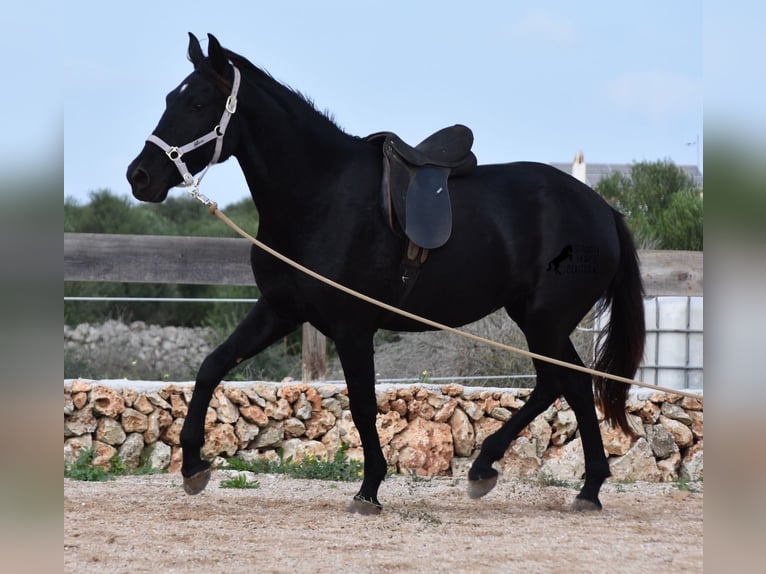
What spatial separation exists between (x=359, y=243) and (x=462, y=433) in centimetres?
295

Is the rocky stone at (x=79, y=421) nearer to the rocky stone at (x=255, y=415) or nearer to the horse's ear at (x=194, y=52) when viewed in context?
the rocky stone at (x=255, y=415)

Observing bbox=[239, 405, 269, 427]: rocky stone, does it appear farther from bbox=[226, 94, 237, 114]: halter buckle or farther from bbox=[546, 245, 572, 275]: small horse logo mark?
bbox=[226, 94, 237, 114]: halter buckle

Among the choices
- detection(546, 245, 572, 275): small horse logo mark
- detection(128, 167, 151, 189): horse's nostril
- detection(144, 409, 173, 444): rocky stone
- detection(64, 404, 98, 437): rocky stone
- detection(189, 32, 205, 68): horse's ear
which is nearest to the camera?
detection(128, 167, 151, 189): horse's nostril

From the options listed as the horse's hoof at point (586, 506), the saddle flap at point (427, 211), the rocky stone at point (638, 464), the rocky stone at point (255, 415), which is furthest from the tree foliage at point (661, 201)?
the saddle flap at point (427, 211)

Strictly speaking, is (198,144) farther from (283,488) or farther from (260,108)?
(283,488)

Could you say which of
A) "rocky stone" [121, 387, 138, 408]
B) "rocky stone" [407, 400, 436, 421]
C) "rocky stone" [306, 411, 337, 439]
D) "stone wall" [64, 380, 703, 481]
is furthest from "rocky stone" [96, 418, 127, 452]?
"rocky stone" [407, 400, 436, 421]

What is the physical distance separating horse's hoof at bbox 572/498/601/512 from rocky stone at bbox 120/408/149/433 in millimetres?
3272

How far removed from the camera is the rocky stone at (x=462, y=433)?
706cm

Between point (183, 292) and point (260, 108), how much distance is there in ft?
40.9

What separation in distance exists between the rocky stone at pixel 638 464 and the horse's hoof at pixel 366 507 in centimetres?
307

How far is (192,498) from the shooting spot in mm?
5023

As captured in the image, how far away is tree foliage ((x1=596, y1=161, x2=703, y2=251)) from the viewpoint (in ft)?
44.7

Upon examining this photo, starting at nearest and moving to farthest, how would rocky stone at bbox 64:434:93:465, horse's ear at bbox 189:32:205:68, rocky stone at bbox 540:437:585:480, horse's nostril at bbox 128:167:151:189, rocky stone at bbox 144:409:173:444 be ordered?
horse's nostril at bbox 128:167:151:189 → horse's ear at bbox 189:32:205:68 → rocky stone at bbox 64:434:93:465 → rocky stone at bbox 144:409:173:444 → rocky stone at bbox 540:437:585:480

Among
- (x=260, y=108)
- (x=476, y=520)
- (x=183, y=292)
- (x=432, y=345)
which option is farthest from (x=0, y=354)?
(x=183, y=292)
